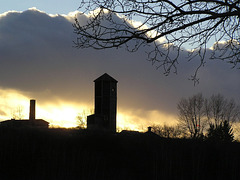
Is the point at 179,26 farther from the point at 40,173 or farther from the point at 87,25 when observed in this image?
the point at 40,173

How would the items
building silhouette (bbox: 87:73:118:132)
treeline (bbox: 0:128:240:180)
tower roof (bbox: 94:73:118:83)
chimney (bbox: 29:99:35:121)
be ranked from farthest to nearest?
1. chimney (bbox: 29:99:35:121)
2. tower roof (bbox: 94:73:118:83)
3. building silhouette (bbox: 87:73:118:132)
4. treeline (bbox: 0:128:240:180)

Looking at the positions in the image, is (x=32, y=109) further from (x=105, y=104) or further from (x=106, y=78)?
(x=106, y=78)

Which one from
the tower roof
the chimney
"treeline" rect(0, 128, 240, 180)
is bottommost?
"treeline" rect(0, 128, 240, 180)

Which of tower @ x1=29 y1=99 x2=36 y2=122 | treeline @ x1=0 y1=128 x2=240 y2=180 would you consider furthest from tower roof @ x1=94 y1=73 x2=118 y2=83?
treeline @ x1=0 y1=128 x2=240 y2=180

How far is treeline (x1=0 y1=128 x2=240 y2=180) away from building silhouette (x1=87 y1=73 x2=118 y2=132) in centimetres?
1666

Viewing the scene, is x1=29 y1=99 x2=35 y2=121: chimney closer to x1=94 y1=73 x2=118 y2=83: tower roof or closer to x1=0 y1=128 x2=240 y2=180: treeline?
x1=94 y1=73 x2=118 y2=83: tower roof

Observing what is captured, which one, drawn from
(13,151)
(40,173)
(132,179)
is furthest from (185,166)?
(13,151)

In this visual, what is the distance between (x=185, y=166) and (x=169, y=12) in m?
7.63

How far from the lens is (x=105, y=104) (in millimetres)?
30016

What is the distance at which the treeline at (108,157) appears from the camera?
1109cm

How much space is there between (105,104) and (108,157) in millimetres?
17985

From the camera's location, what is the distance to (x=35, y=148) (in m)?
11.6

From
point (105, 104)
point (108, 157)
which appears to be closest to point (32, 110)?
point (105, 104)

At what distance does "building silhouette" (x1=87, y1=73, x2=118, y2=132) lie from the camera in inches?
1180
